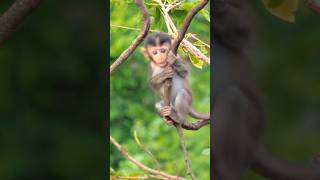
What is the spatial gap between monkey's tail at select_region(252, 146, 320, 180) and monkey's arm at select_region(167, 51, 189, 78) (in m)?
0.55

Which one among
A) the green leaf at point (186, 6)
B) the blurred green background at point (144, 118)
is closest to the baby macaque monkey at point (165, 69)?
the green leaf at point (186, 6)

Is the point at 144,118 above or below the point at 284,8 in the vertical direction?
below

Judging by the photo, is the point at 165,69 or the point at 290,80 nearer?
the point at 290,80

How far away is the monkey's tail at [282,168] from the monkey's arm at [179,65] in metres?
0.55

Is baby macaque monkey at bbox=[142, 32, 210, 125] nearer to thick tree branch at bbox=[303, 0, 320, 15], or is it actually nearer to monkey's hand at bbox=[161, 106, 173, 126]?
monkey's hand at bbox=[161, 106, 173, 126]

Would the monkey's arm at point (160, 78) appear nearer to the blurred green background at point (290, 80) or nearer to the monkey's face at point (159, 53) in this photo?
the monkey's face at point (159, 53)

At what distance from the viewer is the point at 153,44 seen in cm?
183

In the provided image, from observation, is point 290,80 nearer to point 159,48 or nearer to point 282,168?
point 282,168
